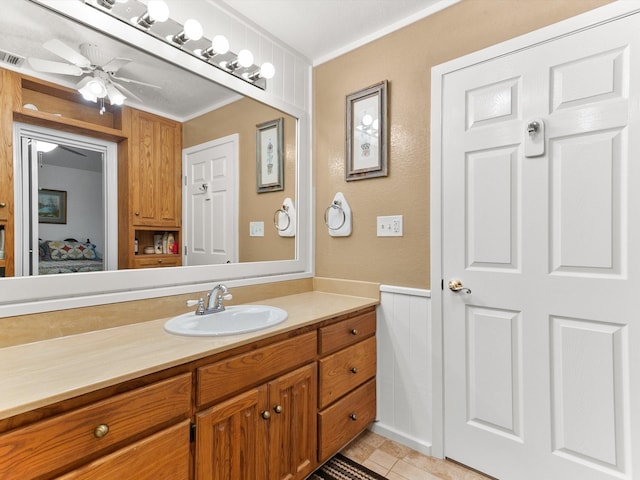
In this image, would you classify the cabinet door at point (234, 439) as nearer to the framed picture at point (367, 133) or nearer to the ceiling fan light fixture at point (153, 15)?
the framed picture at point (367, 133)

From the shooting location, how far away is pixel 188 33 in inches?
57.9

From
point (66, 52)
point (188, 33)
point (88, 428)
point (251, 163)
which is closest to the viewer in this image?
point (88, 428)

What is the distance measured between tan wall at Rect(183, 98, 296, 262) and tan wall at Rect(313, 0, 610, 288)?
0.72 feet

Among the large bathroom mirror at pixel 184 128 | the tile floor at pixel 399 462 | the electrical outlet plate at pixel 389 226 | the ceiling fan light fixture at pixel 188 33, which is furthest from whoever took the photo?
the electrical outlet plate at pixel 389 226

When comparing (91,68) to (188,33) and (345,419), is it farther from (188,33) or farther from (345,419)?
(345,419)

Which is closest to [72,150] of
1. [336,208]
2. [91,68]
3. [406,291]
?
[91,68]

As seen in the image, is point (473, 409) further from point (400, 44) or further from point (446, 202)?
point (400, 44)

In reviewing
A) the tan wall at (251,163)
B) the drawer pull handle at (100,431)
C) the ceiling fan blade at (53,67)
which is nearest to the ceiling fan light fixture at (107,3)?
the ceiling fan blade at (53,67)

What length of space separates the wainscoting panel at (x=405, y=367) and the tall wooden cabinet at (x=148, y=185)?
1171mm

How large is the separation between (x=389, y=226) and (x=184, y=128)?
46.1 inches

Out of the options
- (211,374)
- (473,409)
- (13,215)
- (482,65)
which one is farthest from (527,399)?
(13,215)

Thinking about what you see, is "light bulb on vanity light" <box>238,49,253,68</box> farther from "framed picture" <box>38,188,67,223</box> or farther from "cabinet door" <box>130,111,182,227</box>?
"framed picture" <box>38,188,67,223</box>

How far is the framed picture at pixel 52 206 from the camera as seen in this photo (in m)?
1.17

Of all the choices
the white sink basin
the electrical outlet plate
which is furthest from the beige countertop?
the electrical outlet plate
